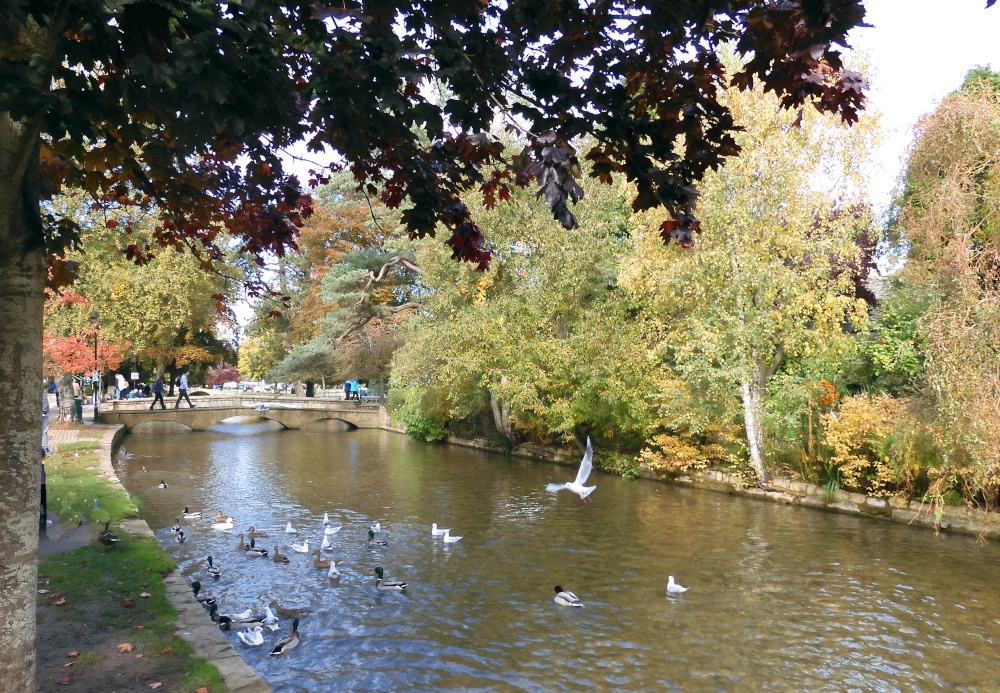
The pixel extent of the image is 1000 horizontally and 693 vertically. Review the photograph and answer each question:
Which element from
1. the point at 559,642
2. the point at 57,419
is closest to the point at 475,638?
the point at 559,642

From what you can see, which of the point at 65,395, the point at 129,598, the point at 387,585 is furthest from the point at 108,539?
the point at 65,395

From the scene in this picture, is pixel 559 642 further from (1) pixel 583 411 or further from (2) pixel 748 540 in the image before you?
(1) pixel 583 411

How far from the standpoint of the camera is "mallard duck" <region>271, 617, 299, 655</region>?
890 cm

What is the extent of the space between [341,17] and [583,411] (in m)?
21.4

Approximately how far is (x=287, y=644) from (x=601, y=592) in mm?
5123

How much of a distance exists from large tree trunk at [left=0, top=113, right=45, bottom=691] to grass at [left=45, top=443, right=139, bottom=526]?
838cm

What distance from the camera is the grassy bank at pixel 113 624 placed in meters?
6.05

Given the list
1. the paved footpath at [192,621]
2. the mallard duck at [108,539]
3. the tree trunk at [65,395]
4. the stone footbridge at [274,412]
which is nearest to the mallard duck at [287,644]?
the paved footpath at [192,621]

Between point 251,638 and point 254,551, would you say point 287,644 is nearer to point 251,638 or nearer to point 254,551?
Result: point 251,638

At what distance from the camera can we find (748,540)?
14.9 metres

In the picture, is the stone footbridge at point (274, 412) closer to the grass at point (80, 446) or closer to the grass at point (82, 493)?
the grass at point (80, 446)

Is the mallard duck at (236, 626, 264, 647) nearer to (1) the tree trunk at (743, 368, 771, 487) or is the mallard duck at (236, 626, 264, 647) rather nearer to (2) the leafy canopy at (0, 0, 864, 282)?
(2) the leafy canopy at (0, 0, 864, 282)

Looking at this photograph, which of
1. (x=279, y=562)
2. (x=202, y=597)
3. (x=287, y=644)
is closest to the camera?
(x=287, y=644)

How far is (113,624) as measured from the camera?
730cm
